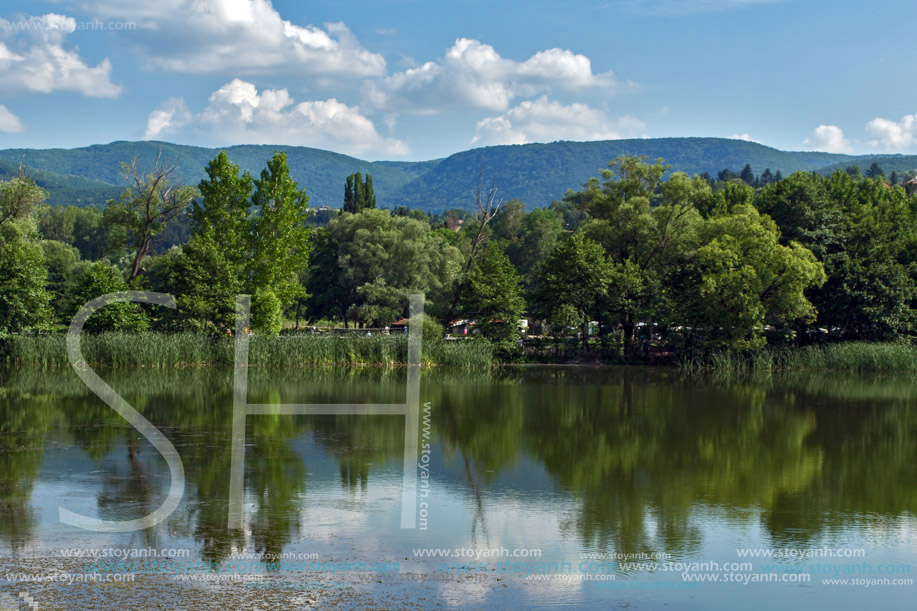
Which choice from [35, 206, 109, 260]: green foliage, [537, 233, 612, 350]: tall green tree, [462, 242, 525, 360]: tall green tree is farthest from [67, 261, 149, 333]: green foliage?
[35, 206, 109, 260]: green foliage

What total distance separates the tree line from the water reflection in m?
8.48

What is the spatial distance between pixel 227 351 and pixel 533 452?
75.8 ft

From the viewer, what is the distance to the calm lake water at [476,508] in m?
10.3

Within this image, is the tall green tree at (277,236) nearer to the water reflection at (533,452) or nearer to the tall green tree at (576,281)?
the tall green tree at (576,281)

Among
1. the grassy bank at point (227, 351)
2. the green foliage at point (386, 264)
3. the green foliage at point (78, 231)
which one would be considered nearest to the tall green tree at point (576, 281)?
the grassy bank at point (227, 351)

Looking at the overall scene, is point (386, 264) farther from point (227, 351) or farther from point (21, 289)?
point (21, 289)

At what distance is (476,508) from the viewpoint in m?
14.1

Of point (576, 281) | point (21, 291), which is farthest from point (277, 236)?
point (576, 281)

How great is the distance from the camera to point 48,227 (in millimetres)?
116562

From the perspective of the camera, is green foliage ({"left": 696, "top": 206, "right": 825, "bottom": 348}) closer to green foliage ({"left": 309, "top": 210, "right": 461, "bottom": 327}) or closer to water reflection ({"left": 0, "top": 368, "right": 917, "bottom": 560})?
water reflection ({"left": 0, "top": 368, "right": 917, "bottom": 560})

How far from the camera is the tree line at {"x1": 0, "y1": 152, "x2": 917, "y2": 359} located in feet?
133

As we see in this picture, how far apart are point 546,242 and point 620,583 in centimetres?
7132

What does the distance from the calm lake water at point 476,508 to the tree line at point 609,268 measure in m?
14.4

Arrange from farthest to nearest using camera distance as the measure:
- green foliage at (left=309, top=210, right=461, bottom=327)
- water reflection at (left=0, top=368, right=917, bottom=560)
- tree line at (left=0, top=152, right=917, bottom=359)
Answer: green foliage at (left=309, top=210, right=461, bottom=327)
tree line at (left=0, top=152, right=917, bottom=359)
water reflection at (left=0, top=368, right=917, bottom=560)
